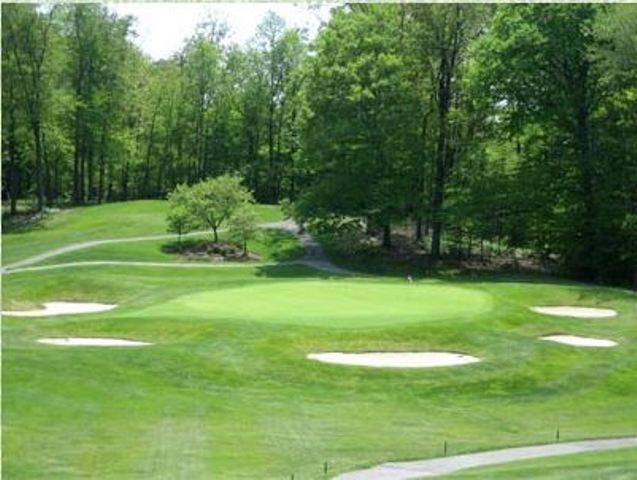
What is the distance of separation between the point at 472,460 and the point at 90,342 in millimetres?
12312

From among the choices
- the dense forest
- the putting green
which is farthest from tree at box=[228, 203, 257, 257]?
the putting green

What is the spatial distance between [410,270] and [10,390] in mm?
35431

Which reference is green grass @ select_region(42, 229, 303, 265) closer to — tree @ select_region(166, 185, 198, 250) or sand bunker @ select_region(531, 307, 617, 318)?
tree @ select_region(166, 185, 198, 250)

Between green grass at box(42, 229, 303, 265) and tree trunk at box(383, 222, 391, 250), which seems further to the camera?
tree trunk at box(383, 222, 391, 250)

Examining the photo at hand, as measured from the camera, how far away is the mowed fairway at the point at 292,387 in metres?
15.6

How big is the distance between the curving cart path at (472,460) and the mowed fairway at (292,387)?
401 mm

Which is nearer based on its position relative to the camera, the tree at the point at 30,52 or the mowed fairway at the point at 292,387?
the mowed fairway at the point at 292,387

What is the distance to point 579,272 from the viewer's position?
171ft

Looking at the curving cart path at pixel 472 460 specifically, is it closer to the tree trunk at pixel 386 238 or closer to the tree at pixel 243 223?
the tree at pixel 243 223

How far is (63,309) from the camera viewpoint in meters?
34.5

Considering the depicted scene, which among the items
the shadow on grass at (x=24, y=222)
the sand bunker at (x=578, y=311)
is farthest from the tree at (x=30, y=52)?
the sand bunker at (x=578, y=311)

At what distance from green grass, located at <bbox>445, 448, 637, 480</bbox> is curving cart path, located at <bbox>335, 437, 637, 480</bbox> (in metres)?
0.48

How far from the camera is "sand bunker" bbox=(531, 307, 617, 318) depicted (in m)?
33.3

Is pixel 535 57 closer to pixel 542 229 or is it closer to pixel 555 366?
pixel 542 229
